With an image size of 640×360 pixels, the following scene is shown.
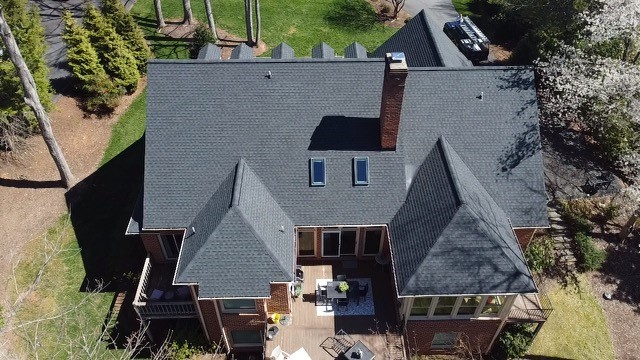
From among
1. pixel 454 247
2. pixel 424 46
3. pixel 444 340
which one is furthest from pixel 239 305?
pixel 424 46

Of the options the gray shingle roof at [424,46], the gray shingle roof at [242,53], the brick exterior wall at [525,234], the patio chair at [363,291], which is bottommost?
the patio chair at [363,291]

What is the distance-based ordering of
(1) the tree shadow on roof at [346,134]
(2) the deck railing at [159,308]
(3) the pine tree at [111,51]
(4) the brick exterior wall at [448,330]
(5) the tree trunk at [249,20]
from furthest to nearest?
(5) the tree trunk at [249,20] → (3) the pine tree at [111,51] → (1) the tree shadow on roof at [346,134] → (2) the deck railing at [159,308] → (4) the brick exterior wall at [448,330]

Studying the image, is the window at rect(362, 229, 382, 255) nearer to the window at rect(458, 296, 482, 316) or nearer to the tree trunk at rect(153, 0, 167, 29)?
the window at rect(458, 296, 482, 316)

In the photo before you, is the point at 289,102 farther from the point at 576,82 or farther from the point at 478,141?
the point at 576,82

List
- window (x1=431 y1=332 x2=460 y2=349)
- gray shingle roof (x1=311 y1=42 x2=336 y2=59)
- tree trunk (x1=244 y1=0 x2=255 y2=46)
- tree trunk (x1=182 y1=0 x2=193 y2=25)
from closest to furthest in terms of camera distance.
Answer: window (x1=431 y1=332 x2=460 y2=349) < gray shingle roof (x1=311 y1=42 x2=336 y2=59) < tree trunk (x1=244 y1=0 x2=255 y2=46) < tree trunk (x1=182 y1=0 x2=193 y2=25)

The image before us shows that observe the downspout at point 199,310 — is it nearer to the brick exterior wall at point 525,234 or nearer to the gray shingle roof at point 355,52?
the brick exterior wall at point 525,234

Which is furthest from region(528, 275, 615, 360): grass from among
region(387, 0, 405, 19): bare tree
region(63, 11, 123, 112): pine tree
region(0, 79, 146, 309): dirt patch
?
region(63, 11, 123, 112): pine tree

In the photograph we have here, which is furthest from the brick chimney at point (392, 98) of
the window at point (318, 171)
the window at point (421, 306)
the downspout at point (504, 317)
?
the downspout at point (504, 317)

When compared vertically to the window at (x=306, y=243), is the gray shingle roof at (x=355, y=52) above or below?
above
